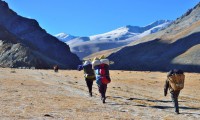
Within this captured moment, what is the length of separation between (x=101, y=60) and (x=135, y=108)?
4271 millimetres

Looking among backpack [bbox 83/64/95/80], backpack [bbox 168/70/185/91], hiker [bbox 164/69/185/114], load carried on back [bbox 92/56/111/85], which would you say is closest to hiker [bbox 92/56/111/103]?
load carried on back [bbox 92/56/111/85]

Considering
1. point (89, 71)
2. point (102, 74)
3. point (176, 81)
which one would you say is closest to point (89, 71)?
point (89, 71)

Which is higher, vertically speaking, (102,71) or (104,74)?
(102,71)

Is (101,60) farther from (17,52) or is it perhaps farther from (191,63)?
(191,63)

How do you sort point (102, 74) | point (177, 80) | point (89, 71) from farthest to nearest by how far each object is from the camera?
point (89, 71), point (102, 74), point (177, 80)

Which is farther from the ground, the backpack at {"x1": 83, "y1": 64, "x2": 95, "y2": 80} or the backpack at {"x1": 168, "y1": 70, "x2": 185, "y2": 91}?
the backpack at {"x1": 83, "y1": 64, "x2": 95, "y2": 80}

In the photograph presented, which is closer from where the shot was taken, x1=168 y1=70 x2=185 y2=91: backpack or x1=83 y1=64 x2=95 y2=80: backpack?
x1=168 y1=70 x2=185 y2=91: backpack

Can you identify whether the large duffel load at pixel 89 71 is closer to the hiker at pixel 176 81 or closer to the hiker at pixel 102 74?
the hiker at pixel 102 74

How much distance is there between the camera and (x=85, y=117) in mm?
15891

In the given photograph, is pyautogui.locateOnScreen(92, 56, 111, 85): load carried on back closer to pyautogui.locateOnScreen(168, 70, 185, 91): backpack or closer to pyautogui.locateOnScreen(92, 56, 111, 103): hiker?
pyautogui.locateOnScreen(92, 56, 111, 103): hiker

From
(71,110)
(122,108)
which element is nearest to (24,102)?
(71,110)

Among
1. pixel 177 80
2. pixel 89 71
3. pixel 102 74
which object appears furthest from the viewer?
pixel 89 71

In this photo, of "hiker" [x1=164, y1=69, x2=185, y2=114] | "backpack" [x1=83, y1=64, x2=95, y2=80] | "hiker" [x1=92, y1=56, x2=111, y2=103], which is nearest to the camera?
"hiker" [x1=164, y1=69, x2=185, y2=114]

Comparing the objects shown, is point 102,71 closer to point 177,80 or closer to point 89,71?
point 89,71
